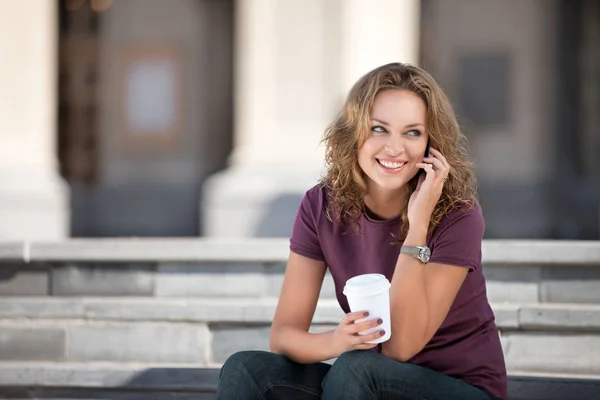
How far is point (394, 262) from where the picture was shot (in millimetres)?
2447

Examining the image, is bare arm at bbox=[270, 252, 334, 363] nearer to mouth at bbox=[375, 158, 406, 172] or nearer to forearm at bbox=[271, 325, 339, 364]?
forearm at bbox=[271, 325, 339, 364]

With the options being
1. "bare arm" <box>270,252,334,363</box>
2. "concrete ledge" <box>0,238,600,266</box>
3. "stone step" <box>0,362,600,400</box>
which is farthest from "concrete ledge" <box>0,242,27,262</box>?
"bare arm" <box>270,252,334,363</box>

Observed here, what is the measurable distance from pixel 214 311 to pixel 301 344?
124cm

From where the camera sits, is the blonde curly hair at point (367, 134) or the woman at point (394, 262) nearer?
the woman at point (394, 262)

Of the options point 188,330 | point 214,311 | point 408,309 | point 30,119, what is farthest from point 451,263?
point 30,119

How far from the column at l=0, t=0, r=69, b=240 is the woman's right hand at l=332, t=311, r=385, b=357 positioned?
14.0ft

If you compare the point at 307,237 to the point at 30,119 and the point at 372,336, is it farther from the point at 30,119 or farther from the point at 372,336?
the point at 30,119

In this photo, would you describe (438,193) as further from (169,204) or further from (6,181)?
(169,204)

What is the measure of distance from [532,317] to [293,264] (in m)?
1.28

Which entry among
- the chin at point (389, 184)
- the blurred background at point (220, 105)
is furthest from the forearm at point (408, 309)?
the blurred background at point (220, 105)

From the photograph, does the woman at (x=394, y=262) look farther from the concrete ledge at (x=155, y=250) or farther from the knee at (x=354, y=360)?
the concrete ledge at (x=155, y=250)

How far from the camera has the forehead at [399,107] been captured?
2383 mm

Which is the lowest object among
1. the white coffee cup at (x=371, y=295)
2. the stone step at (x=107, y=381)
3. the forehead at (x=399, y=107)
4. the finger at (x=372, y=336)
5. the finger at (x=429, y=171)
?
the stone step at (x=107, y=381)

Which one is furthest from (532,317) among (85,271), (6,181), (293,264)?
(6,181)
